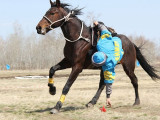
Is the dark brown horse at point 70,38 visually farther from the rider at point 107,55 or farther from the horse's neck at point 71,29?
the rider at point 107,55

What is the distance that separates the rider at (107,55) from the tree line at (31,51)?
141ft

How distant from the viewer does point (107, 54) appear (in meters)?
7.91

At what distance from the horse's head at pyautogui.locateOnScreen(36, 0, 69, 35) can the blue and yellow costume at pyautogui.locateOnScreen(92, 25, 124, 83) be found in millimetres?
1143

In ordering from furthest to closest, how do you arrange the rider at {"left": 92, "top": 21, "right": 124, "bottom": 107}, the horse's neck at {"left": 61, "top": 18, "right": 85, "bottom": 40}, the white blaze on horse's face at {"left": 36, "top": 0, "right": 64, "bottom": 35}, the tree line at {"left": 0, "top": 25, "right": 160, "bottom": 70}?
the tree line at {"left": 0, "top": 25, "right": 160, "bottom": 70} < the horse's neck at {"left": 61, "top": 18, "right": 85, "bottom": 40} < the white blaze on horse's face at {"left": 36, "top": 0, "right": 64, "bottom": 35} < the rider at {"left": 92, "top": 21, "right": 124, "bottom": 107}

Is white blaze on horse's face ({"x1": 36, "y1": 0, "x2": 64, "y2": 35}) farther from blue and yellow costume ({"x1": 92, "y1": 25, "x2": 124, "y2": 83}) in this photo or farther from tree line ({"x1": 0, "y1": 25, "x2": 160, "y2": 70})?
tree line ({"x1": 0, "y1": 25, "x2": 160, "y2": 70})

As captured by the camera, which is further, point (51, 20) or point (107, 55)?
point (51, 20)

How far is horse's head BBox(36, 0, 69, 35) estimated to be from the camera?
7.76 meters

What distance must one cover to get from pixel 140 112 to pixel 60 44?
48.7 m

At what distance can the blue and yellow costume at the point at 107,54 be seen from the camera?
7.57 metres

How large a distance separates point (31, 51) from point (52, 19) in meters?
48.0

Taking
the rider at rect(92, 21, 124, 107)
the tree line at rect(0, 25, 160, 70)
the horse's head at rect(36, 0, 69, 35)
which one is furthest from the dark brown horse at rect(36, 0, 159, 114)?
the tree line at rect(0, 25, 160, 70)

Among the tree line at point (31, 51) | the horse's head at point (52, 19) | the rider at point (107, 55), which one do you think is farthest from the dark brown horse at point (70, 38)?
the tree line at point (31, 51)

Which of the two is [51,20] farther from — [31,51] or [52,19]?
[31,51]

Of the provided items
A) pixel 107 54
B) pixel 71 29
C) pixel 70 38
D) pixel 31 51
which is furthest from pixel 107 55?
pixel 31 51
